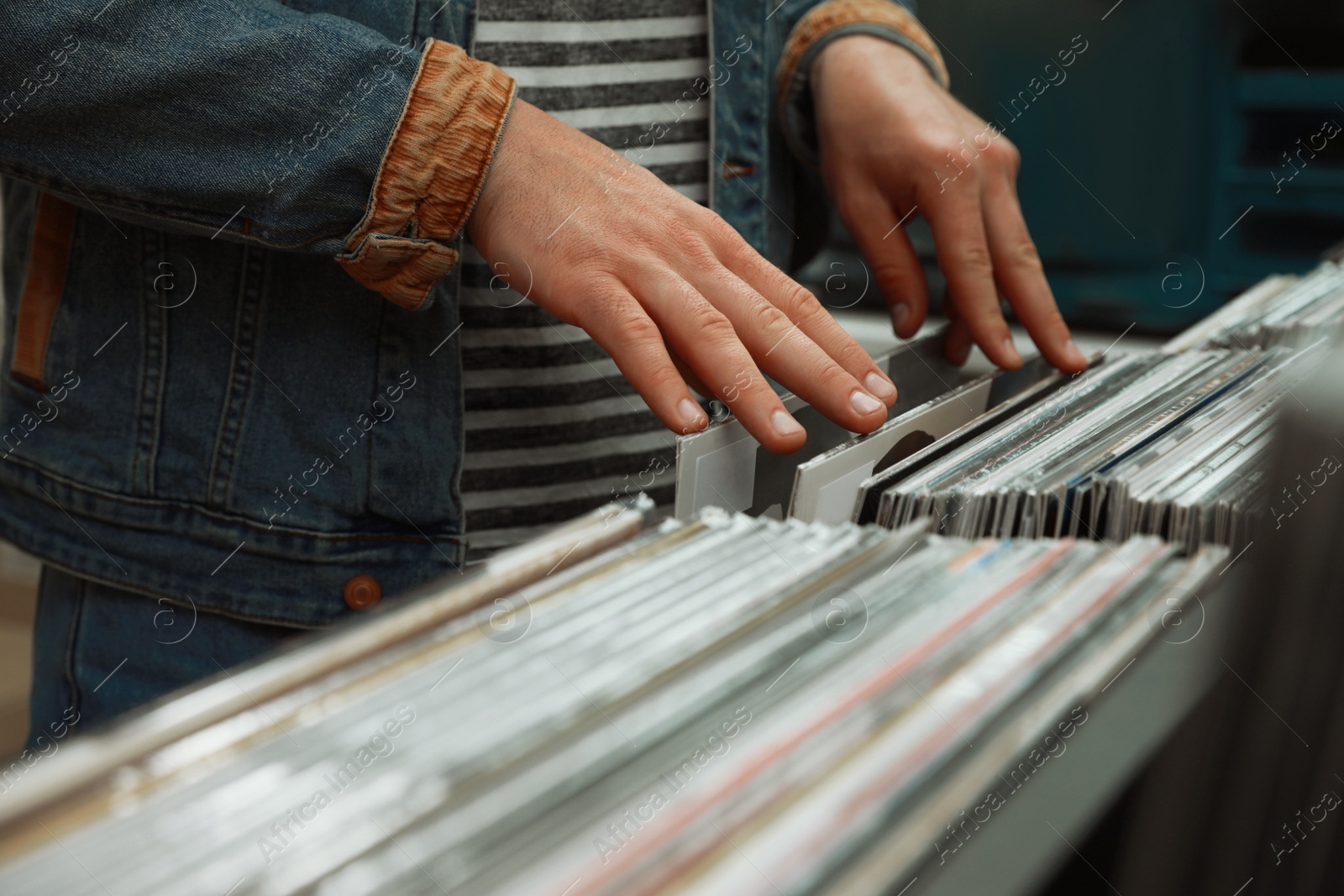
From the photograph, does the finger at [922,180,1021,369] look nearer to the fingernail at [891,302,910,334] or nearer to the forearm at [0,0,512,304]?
the fingernail at [891,302,910,334]

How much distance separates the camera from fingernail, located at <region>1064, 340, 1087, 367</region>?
0.91 metres

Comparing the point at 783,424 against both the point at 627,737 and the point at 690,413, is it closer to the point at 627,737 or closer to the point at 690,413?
the point at 690,413

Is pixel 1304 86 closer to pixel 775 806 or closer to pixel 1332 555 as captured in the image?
pixel 1332 555

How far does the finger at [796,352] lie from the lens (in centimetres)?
71

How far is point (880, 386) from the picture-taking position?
736 mm

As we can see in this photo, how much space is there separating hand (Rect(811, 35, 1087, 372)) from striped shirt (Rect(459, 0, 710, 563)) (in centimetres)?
16

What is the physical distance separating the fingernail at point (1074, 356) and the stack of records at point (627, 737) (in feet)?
1.44

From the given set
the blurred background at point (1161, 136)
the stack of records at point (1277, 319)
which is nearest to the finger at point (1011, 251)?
the stack of records at point (1277, 319)

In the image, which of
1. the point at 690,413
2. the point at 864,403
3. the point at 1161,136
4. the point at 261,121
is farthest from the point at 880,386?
the point at 1161,136

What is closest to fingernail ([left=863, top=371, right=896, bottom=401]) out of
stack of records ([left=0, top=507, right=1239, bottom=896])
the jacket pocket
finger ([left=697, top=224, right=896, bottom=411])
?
finger ([left=697, top=224, right=896, bottom=411])

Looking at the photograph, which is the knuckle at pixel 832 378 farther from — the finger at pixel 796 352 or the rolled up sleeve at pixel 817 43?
the rolled up sleeve at pixel 817 43

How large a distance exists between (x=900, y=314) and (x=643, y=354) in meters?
0.45

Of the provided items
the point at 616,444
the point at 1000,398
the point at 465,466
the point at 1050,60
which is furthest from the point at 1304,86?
the point at 465,466

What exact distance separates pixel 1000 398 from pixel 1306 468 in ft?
1.48
